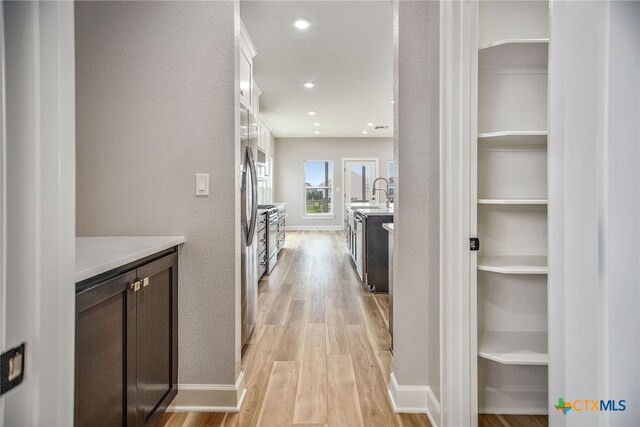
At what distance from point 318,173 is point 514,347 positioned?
9314 mm

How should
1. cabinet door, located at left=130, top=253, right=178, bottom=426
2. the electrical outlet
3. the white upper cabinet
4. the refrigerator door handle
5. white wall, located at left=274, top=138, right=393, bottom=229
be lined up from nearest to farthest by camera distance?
the electrical outlet → cabinet door, located at left=130, top=253, right=178, bottom=426 → the refrigerator door handle → the white upper cabinet → white wall, located at left=274, top=138, right=393, bottom=229

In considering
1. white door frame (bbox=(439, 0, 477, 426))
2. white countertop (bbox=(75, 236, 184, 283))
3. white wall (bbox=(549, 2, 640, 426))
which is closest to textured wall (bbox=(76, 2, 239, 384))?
white countertop (bbox=(75, 236, 184, 283))

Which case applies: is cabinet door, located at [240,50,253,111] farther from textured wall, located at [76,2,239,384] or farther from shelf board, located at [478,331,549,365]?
shelf board, located at [478,331,549,365]

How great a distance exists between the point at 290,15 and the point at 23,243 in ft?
11.0

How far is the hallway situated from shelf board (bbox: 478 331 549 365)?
1.58 ft

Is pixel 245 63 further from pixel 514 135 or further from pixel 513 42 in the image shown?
pixel 514 135

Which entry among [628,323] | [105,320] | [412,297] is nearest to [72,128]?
[105,320]

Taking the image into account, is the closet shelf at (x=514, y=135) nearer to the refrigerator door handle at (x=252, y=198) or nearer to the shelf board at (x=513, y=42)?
the shelf board at (x=513, y=42)

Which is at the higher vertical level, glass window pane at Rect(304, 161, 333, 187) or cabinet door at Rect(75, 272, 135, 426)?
glass window pane at Rect(304, 161, 333, 187)

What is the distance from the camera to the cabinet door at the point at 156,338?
1403 millimetres

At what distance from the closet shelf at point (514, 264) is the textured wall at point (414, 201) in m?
0.26

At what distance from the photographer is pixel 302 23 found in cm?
345

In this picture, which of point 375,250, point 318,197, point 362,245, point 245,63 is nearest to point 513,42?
point 375,250

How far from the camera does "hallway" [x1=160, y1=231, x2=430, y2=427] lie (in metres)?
1.79
